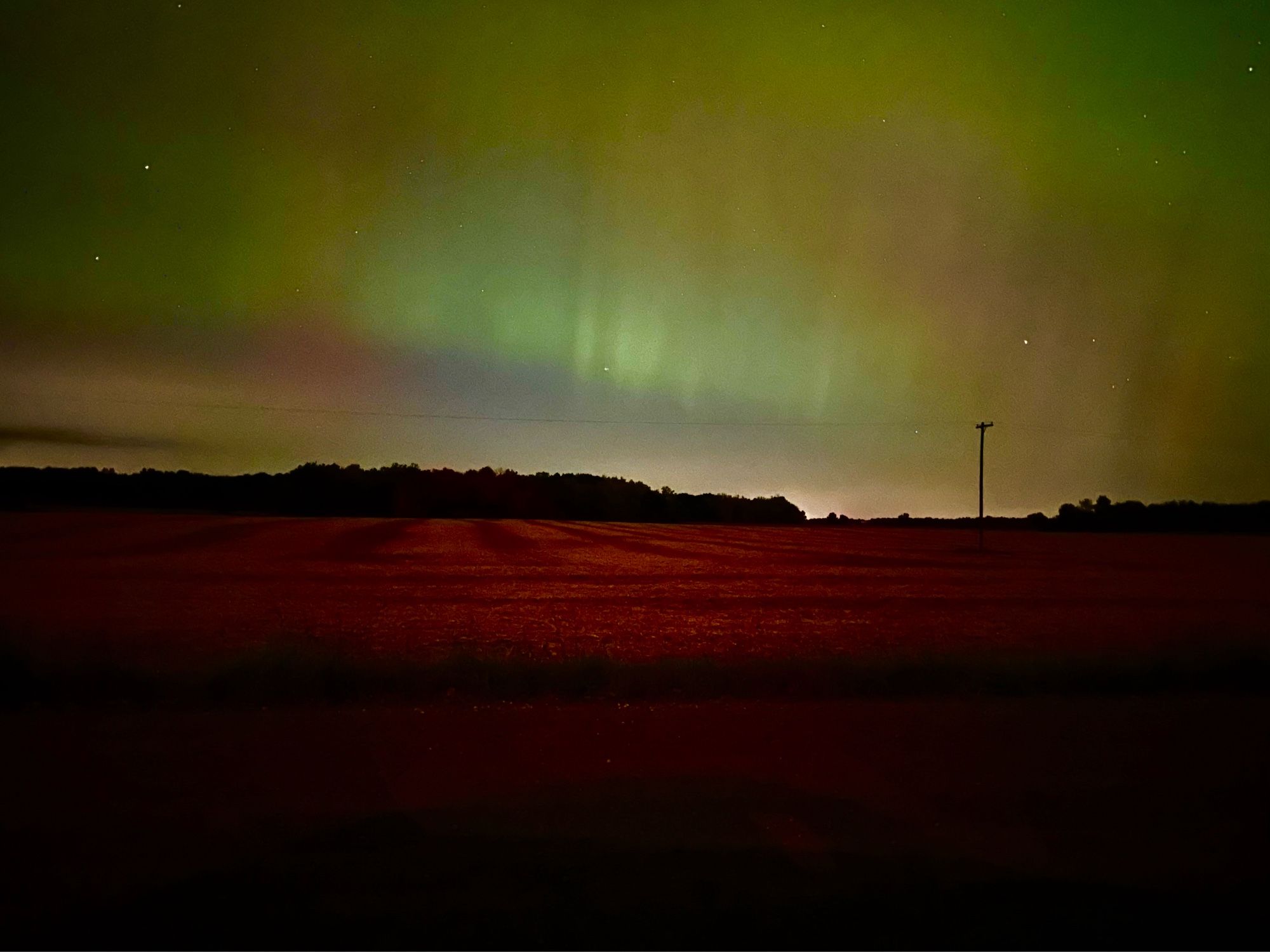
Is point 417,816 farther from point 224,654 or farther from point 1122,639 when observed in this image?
point 1122,639

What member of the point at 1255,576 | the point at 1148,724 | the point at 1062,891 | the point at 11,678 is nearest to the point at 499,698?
the point at 11,678

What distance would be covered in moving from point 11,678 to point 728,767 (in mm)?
9388

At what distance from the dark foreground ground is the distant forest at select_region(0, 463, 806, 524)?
83489mm

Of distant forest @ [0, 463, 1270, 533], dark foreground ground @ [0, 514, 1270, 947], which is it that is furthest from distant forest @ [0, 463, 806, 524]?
dark foreground ground @ [0, 514, 1270, 947]

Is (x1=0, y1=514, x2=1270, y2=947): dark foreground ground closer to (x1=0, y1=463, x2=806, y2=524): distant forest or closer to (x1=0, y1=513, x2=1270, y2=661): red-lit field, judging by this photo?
(x1=0, y1=513, x2=1270, y2=661): red-lit field

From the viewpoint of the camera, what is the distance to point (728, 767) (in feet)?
26.0

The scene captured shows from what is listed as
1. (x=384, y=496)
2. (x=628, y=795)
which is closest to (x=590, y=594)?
(x=628, y=795)

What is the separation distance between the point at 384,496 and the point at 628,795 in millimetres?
105404

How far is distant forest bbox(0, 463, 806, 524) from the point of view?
90.6 meters

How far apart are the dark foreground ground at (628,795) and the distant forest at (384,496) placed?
83.5m

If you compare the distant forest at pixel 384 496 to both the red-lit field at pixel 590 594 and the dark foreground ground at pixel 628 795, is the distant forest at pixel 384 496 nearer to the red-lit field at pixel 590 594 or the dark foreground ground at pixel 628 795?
the red-lit field at pixel 590 594

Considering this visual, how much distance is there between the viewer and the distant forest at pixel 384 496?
3565 inches

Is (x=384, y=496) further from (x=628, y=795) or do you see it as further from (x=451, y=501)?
(x=628, y=795)

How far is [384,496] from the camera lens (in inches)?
4227
